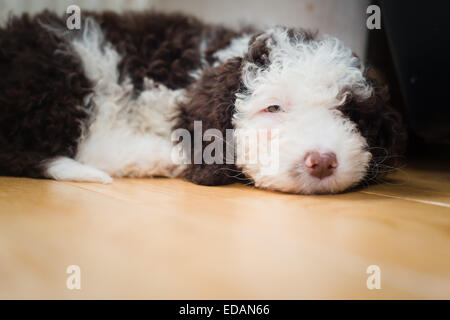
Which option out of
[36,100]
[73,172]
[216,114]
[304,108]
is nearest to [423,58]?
[304,108]

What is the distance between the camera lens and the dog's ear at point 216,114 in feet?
6.43

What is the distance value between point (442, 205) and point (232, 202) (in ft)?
2.98

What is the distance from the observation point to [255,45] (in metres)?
1.97

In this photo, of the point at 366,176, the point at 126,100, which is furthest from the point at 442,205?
the point at 126,100

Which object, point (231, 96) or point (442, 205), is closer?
point (442, 205)

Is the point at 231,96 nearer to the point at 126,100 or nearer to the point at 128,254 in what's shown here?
the point at 126,100

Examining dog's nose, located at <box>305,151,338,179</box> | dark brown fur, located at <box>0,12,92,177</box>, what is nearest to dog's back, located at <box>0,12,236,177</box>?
dark brown fur, located at <box>0,12,92,177</box>

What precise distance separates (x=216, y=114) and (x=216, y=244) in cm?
94

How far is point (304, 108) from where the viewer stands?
184 centimetres

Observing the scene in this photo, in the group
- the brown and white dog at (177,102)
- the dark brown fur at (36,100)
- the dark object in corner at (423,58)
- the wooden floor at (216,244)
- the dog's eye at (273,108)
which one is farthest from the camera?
the dark object in corner at (423,58)

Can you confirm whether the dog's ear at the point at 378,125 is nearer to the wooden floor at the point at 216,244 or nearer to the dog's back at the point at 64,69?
the wooden floor at the point at 216,244

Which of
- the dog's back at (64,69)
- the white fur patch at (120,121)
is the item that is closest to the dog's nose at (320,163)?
the white fur patch at (120,121)

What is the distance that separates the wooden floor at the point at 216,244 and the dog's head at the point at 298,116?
148 millimetres
